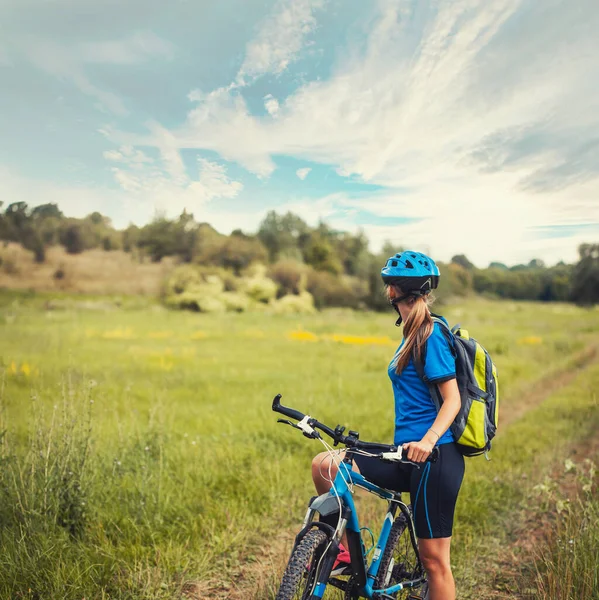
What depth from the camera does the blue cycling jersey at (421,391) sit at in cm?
229

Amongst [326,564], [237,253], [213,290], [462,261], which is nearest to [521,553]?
[326,564]

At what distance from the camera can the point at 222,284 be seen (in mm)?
15727

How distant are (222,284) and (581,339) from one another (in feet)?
43.5

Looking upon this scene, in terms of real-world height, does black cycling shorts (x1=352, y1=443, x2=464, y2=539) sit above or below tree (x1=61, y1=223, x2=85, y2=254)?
below

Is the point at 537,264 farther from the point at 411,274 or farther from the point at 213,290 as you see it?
the point at 411,274

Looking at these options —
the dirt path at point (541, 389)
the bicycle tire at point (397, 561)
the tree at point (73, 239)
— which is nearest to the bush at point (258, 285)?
the tree at point (73, 239)

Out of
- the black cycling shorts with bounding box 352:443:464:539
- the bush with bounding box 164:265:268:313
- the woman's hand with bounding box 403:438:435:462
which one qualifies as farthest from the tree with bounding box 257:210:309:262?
the woman's hand with bounding box 403:438:435:462

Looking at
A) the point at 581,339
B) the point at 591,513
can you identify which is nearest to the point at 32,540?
the point at 591,513

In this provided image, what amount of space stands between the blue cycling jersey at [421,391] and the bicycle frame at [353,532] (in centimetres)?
30

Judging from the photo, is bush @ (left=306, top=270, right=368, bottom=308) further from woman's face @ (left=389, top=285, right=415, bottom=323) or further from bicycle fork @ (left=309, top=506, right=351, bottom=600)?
bicycle fork @ (left=309, top=506, right=351, bottom=600)

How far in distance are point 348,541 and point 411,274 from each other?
50.9 inches

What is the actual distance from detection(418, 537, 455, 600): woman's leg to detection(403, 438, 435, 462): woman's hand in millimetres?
499

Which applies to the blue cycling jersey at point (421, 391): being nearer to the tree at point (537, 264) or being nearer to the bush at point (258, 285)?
the bush at point (258, 285)

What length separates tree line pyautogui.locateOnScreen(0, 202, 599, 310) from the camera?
12.6 meters
